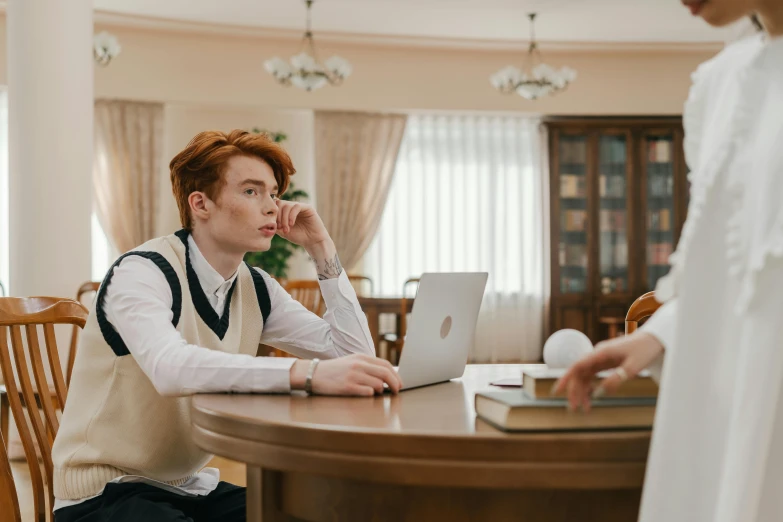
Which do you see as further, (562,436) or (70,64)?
(70,64)

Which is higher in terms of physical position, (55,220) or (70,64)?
(70,64)

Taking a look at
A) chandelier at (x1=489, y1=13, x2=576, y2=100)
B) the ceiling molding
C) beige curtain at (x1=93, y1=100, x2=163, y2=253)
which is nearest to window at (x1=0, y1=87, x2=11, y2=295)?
beige curtain at (x1=93, y1=100, x2=163, y2=253)

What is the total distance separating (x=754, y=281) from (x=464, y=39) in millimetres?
7427

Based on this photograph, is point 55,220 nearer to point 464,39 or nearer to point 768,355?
point 768,355

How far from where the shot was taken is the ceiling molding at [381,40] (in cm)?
735

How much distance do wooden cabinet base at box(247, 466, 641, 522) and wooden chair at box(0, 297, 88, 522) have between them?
0.80m

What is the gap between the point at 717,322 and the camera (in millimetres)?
928

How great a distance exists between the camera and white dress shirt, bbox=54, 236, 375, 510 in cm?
142

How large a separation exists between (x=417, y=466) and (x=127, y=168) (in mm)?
7132

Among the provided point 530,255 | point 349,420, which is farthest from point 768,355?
point 530,255

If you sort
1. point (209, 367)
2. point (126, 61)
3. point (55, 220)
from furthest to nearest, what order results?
1. point (126, 61)
2. point (55, 220)
3. point (209, 367)

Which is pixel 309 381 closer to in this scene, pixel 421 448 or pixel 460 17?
Result: pixel 421 448

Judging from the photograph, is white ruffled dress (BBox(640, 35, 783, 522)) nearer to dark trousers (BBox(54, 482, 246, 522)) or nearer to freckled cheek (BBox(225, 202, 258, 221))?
dark trousers (BBox(54, 482, 246, 522))

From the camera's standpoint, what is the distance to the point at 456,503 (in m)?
1.07
